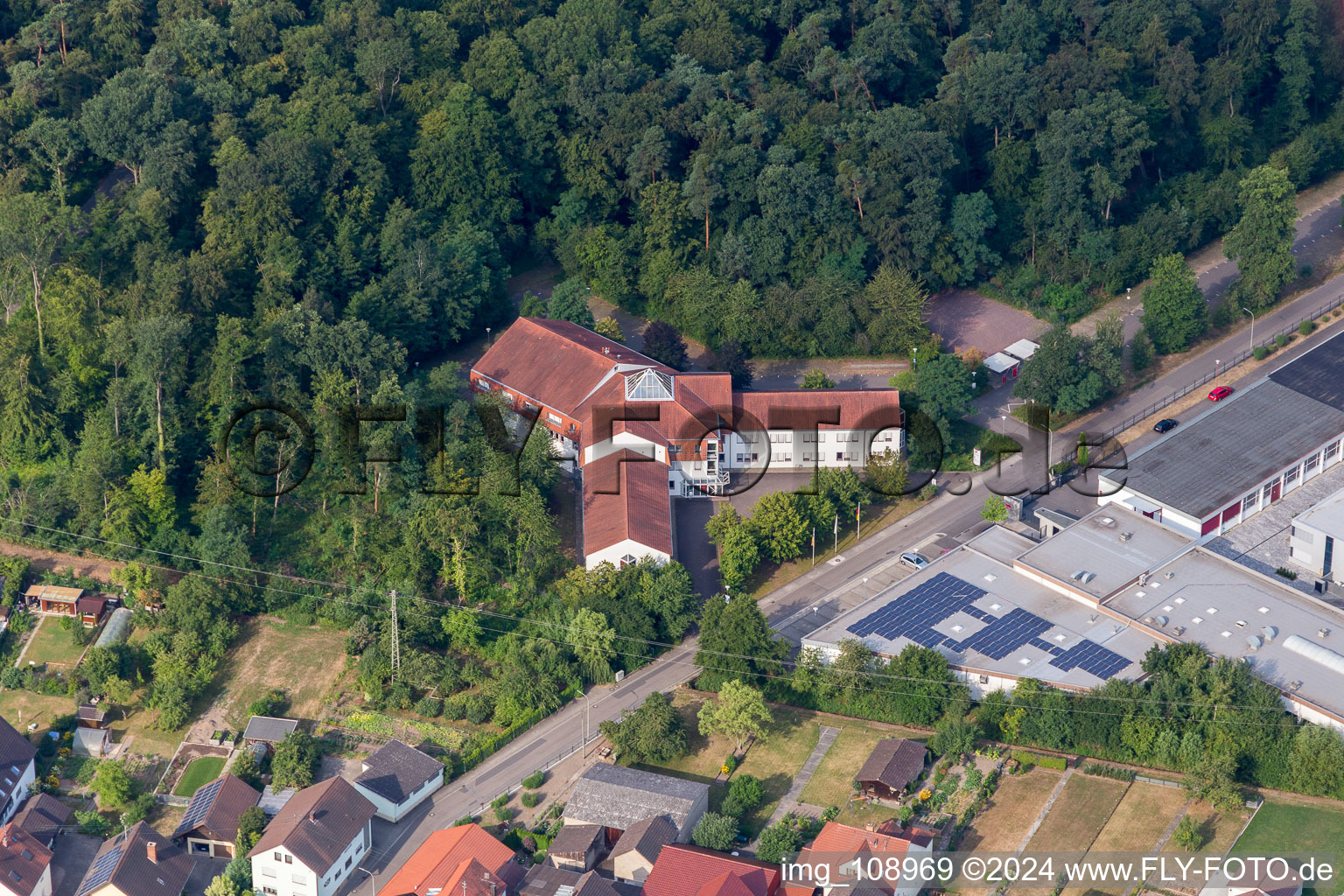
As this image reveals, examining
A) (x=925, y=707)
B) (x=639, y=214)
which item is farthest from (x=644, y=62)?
(x=925, y=707)

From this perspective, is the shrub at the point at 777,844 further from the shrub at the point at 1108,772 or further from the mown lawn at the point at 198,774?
the mown lawn at the point at 198,774

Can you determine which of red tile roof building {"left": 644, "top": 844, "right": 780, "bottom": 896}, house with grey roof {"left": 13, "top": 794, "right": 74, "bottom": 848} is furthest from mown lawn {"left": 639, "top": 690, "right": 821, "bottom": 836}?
house with grey roof {"left": 13, "top": 794, "right": 74, "bottom": 848}

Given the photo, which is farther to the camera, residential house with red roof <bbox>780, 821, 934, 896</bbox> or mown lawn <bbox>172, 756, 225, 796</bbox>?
mown lawn <bbox>172, 756, 225, 796</bbox>

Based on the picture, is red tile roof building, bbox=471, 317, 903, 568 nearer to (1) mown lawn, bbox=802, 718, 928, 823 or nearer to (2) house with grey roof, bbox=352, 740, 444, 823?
(1) mown lawn, bbox=802, 718, 928, 823

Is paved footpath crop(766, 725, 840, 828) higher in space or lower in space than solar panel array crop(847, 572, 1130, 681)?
lower

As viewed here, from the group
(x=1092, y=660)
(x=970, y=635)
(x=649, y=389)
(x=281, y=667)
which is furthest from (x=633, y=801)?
(x=649, y=389)

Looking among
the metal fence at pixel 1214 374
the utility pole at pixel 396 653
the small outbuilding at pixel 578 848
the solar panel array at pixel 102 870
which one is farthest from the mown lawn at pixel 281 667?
the metal fence at pixel 1214 374
